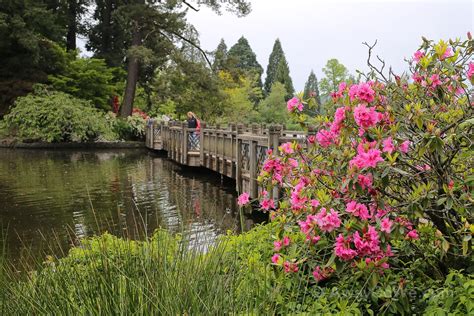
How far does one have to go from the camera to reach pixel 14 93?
93.6 feet

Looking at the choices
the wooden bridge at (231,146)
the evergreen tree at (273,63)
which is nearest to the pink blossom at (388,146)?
the wooden bridge at (231,146)

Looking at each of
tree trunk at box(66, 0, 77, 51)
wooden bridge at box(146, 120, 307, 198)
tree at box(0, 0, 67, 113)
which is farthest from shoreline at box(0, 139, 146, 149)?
tree trunk at box(66, 0, 77, 51)

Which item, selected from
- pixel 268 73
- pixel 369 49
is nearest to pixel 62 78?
pixel 369 49

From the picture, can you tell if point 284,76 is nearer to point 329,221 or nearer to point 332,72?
point 332,72

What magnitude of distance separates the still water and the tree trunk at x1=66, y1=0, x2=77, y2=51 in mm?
16137

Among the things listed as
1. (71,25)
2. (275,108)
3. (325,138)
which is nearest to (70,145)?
(71,25)

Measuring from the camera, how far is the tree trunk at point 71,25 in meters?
33.0

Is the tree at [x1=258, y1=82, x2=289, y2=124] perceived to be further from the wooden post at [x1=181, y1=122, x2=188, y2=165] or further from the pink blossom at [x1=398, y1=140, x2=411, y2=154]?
the pink blossom at [x1=398, y1=140, x2=411, y2=154]

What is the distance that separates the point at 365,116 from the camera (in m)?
2.76

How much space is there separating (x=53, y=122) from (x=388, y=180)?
1013 inches

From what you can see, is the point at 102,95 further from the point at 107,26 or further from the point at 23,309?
the point at 23,309

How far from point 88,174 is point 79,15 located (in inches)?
885

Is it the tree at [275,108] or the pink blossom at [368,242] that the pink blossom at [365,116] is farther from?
the tree at [275,108]

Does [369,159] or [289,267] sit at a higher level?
[369,159]
